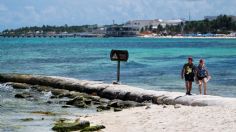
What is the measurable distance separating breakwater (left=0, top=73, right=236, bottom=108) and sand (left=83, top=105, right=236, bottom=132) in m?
0.89

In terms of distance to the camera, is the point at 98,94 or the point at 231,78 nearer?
the point at 98,94

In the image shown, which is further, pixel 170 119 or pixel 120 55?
pixel 120 55

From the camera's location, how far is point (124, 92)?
24.9m

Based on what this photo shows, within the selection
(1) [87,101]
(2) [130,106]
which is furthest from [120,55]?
(2) [130,106]

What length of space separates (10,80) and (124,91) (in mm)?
11080

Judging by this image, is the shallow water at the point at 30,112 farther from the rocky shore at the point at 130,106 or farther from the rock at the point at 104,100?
the rock at the point at 104,100

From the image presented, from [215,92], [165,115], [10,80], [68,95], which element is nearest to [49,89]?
[68,95]

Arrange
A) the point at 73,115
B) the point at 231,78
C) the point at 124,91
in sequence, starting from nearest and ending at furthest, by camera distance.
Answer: the point at 73,115 → the point at 124,91 → the point at 231,78

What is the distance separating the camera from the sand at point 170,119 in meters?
15.8

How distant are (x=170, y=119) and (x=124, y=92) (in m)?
7.68

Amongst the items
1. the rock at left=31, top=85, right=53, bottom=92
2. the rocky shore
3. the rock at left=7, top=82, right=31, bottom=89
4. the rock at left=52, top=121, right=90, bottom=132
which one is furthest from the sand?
the rock at left=7, top=82, right=31, bottom=89

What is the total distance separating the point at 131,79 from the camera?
38.1 meters

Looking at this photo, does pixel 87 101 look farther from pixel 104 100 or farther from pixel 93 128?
pixel 93 128

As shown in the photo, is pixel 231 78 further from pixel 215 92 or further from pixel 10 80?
pixel 10 80
